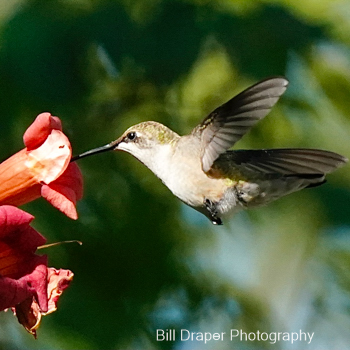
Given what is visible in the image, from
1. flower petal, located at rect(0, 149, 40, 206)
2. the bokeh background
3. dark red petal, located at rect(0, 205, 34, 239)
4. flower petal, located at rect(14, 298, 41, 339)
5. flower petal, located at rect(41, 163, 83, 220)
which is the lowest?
the bokeh background

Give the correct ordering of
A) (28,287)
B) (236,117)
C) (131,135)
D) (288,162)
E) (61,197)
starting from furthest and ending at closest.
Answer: (131,135), (288,162), (236,117), (61,197), (28,287)

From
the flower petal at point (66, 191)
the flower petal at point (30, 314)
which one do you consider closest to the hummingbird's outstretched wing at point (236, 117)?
the flower petal at point (66, 191)

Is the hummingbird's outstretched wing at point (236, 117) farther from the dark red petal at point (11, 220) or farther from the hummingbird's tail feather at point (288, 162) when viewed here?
the dark red petal at point (11, 220)

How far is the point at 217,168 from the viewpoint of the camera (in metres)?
2.49

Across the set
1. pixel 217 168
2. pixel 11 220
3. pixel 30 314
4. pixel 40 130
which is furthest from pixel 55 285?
pixel 217 168

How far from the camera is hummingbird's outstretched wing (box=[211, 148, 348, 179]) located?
2.32m

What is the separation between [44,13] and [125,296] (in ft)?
4.80

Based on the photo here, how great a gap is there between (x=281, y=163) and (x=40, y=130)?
3.01 ft

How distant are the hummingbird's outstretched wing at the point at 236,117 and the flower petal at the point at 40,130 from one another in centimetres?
57

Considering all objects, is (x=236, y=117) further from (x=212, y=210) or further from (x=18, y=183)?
(x=18, y=183)

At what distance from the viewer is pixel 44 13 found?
3.29 metres

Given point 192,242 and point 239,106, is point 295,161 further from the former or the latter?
point 192,242

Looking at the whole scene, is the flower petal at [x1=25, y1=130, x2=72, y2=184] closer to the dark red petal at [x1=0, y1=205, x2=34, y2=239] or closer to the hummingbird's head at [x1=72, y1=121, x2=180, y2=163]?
the dark red petal at [x1=0, y1=205, x2=34, y2=239]

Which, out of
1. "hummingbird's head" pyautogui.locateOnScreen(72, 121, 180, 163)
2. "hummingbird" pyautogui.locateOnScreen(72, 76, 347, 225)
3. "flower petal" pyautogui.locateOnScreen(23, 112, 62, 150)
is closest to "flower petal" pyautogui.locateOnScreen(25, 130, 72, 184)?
"flower petal" pyautogui.locateOnScreen(23, 112, 62, 150)
